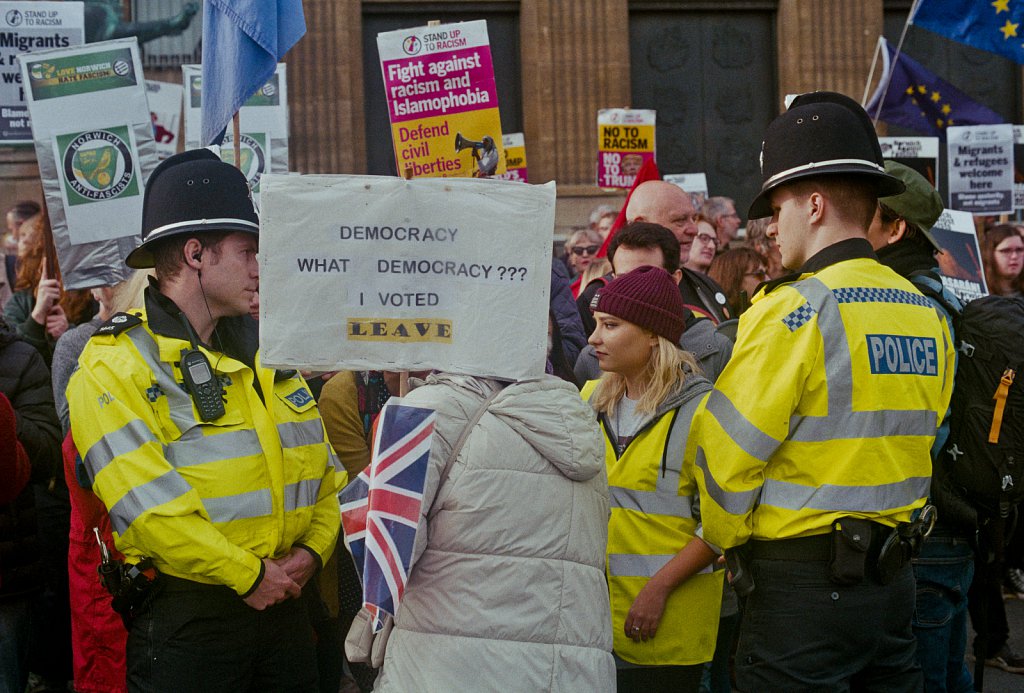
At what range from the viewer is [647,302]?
4.16 meters

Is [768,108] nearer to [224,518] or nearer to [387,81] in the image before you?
[387,81]

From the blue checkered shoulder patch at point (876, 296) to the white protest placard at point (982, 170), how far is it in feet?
24.9

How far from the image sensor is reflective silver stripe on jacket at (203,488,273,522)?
3.32 m

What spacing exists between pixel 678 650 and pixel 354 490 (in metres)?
1.55

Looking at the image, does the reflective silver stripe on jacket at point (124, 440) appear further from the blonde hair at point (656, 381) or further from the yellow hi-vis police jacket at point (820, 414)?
the blonde hair at point (656, 381)

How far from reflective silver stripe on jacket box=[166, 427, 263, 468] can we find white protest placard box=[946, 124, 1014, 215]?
845 centimetres

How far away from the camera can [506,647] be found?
2.70 metres

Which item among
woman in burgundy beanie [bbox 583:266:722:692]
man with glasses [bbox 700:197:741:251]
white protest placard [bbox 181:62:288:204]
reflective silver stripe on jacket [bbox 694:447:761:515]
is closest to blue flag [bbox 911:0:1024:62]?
man with glasses [bbox 700:197:741:251]

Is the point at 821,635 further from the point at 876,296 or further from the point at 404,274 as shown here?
the point at 404,274

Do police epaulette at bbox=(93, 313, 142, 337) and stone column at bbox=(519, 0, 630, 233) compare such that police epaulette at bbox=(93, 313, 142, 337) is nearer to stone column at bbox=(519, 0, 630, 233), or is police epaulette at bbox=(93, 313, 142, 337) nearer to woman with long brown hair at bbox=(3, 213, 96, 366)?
woman with long brown hair at bbox=(3, 213, 96, 366)

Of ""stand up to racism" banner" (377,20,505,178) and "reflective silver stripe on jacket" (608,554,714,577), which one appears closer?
"reflective silver stripe on jacket" (608,554,714,577)

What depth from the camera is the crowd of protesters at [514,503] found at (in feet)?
8.98

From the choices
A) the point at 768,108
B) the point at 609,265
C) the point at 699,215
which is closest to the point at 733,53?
the point at 768,108

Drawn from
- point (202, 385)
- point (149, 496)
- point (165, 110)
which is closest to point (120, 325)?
point (202, 385)
